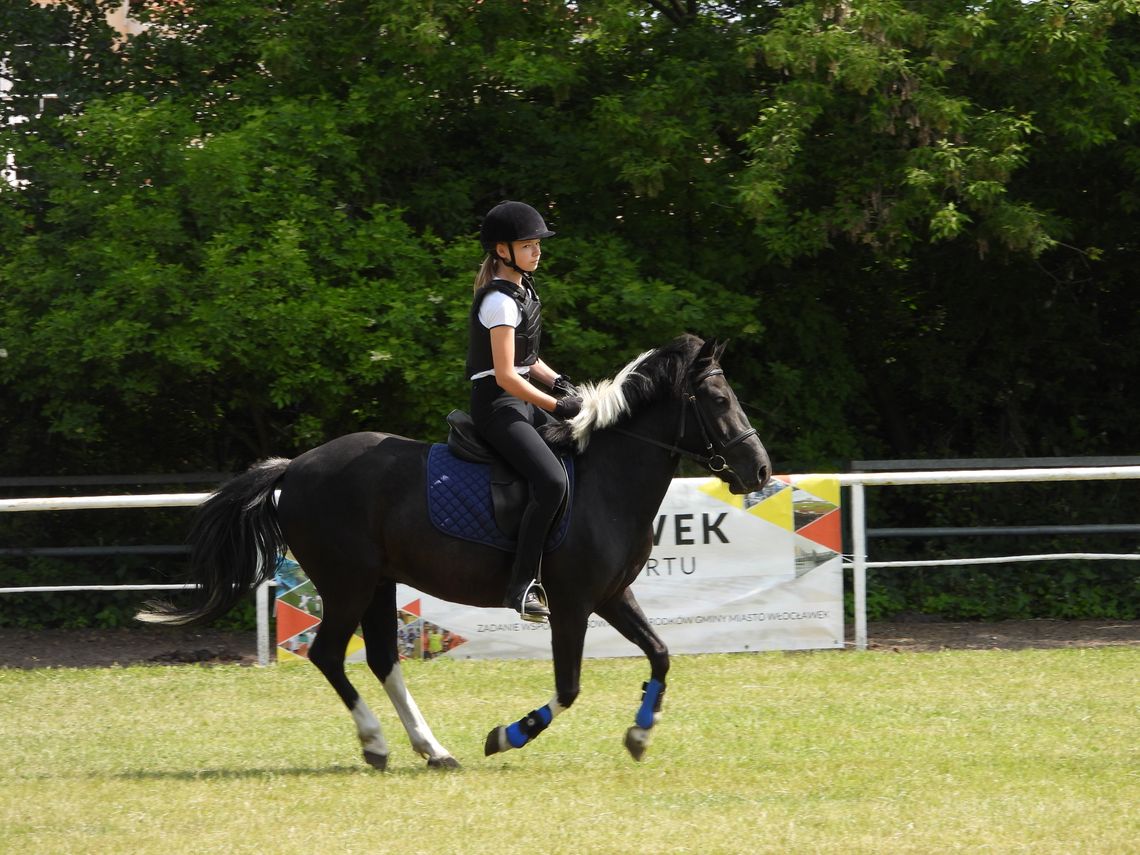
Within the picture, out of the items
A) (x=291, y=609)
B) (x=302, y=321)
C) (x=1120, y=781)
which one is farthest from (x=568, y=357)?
(x=1120, y=781)

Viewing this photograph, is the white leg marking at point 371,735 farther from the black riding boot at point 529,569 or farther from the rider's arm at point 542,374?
the rider's arm at point 542,374

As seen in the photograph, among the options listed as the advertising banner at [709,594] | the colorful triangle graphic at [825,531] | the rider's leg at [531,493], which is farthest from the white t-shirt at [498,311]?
the colorful triangle graphic at [825,531]

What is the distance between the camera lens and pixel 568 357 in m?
11.2

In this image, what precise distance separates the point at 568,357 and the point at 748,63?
8.95ft

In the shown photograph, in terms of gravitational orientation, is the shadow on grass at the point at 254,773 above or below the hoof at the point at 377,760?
below

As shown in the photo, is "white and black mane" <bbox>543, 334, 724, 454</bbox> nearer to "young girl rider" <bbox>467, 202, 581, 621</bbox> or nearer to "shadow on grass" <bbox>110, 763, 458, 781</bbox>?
"young girl rider" <bbox>467, 202, 581, 621</bbox>

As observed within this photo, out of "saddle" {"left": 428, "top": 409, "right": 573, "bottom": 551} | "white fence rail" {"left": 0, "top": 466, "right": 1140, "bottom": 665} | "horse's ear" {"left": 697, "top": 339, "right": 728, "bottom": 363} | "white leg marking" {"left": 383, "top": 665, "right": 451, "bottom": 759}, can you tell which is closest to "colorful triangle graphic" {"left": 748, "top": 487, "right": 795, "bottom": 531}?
"white fence rail" {"left": 0, "top": 466, "right": 1140, "bottom": 665}

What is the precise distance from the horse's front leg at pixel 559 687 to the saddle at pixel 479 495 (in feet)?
1.27

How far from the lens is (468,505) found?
6.50 m

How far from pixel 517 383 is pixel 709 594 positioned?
4157mm

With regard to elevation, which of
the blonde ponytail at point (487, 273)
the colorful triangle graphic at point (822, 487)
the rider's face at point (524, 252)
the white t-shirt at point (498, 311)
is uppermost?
the rider's face at point (524, 252)

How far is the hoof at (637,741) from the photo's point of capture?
6.43 metres

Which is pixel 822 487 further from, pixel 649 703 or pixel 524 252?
pixel 524 252

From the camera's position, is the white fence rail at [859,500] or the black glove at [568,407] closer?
the black glove at [568,407]
